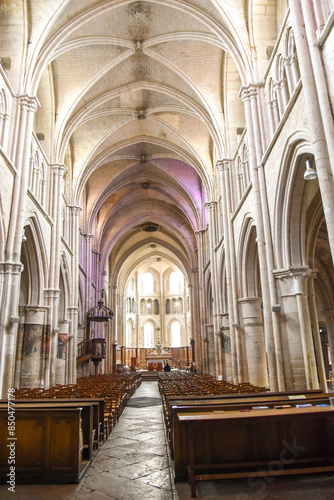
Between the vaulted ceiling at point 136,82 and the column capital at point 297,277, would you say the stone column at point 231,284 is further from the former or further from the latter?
the column capital at point 297,277

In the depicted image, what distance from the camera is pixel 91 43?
15898 millimetres

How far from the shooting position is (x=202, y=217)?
27.9m

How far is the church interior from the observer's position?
5480 millimetres

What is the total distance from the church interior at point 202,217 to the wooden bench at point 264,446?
23 mm

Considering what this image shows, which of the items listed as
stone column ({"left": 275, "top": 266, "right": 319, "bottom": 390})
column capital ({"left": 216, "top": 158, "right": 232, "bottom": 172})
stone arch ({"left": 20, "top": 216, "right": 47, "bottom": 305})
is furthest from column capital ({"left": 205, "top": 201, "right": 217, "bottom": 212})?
stone column ({"left": 275, "top": 266, "right": 319, "bottom": 390})

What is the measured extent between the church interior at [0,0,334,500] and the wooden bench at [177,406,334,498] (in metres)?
0.02

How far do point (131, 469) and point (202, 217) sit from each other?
22794 millimetres

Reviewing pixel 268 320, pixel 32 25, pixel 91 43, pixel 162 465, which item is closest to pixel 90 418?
pixel 162 465

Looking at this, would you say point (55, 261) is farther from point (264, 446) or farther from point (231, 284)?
point (264, 446)

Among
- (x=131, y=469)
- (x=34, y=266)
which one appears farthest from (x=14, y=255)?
(x=131, y=469)

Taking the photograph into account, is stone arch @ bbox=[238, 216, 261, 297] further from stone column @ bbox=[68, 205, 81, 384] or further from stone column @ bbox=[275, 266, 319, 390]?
stone column @ bbox=[68, 205, 81, 384]

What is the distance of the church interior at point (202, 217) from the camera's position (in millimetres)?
5480

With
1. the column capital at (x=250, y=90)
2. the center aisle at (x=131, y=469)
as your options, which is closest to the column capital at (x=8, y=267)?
the center aisle at (x=131, y=469)

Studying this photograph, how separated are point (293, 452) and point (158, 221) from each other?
3251 centimetres
